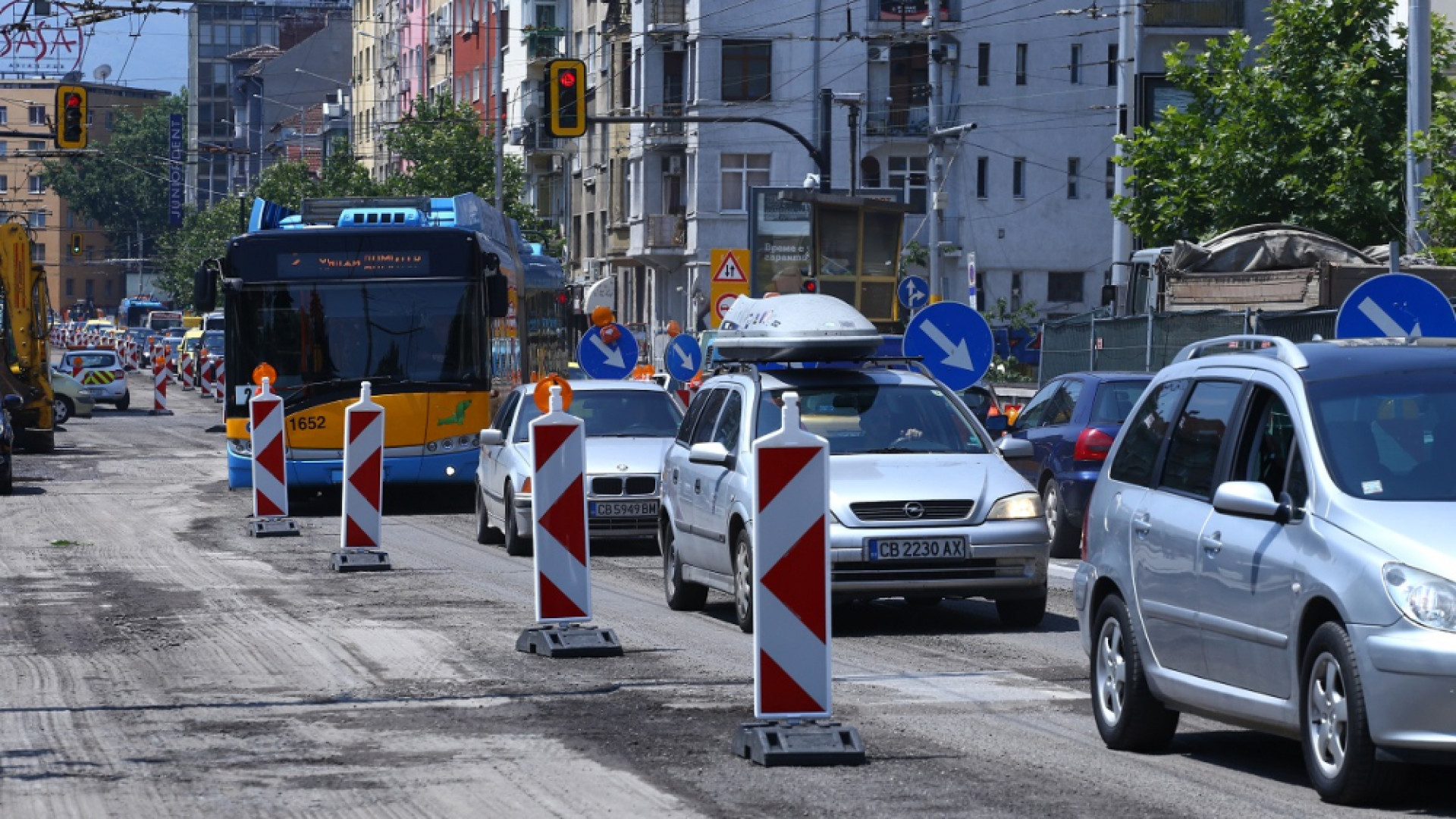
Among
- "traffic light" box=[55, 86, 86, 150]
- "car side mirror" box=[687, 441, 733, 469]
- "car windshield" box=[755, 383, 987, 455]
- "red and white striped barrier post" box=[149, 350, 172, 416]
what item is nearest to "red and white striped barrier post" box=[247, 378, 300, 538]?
"car side mirror" box=[687, 441, 733, 469]

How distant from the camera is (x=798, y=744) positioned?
8.22 metres

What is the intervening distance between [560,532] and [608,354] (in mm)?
19765

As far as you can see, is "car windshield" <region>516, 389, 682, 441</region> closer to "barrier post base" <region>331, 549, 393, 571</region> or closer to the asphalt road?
"barrier post base" <region>331, 549, 393, 571</region>

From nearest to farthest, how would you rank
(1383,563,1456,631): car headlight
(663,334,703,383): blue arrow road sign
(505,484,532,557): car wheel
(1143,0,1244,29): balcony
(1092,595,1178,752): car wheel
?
(1383,563,1456,631): car headlight
(1092,595,1178,752): car wheel
(505,484,532,557): car wheel
(663,334,703,383): blue arrow road sign
(1143,0,1244,29): balcony

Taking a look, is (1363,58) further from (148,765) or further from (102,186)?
(102,186)

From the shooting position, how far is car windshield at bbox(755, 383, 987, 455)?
13.7 meters

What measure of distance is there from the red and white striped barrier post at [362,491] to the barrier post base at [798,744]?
9.38 m

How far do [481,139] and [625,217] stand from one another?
9.12 m

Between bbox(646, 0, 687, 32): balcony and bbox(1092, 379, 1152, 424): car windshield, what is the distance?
5077 cm

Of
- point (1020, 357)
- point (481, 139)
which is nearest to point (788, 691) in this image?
point (1020, 357)

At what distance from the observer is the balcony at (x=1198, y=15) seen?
202 feet

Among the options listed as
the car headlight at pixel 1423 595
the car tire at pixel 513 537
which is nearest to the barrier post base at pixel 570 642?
the car headlight at pixel 1423 595

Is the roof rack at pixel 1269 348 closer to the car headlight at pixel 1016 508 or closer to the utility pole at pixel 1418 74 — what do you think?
the car headlight at pixel 1016 508

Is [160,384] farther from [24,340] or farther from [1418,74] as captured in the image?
[1418,74]
